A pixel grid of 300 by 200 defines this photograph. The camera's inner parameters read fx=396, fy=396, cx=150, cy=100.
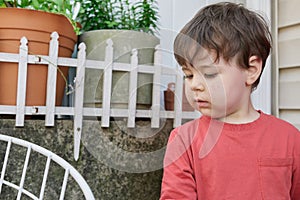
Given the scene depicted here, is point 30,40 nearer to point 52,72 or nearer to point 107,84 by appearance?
point 52,72

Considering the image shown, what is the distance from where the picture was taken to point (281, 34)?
5.92 ft

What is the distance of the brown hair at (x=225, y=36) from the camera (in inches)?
39.6

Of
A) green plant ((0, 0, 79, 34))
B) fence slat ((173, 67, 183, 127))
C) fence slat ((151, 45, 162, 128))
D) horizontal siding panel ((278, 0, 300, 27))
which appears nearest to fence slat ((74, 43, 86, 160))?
green plant ((0, 0, 79, 34))

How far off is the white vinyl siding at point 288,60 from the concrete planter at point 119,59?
1.93 feet

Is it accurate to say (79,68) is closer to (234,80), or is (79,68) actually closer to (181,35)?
(181,35)

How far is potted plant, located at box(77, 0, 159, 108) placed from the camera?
1.61 metres

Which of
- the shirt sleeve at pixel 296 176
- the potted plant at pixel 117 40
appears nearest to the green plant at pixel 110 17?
the potted plant at pixel 117 40

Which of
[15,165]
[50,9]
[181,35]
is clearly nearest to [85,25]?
[50,9]

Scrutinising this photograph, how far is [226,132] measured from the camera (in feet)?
3.44

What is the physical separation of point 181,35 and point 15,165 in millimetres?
798

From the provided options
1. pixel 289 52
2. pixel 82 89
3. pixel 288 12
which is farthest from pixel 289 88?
pixel 82 89

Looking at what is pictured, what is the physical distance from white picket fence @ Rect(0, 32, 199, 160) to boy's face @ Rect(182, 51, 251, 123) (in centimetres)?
60

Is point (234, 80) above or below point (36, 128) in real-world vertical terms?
above

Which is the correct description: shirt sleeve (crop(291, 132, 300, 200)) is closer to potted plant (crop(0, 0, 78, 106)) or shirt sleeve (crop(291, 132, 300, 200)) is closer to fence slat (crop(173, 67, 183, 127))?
fence slat (crop(173, 67, 183, 127))
